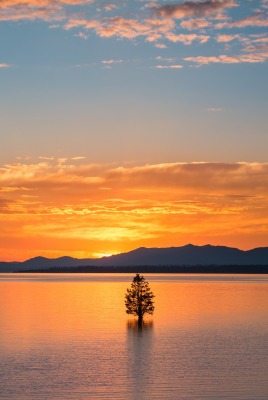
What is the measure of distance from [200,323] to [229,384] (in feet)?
162

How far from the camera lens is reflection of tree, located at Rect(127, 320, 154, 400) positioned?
48.2 meters

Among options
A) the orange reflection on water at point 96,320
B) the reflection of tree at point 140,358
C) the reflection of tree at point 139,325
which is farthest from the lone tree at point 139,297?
the orange reflection on water at point 96,320

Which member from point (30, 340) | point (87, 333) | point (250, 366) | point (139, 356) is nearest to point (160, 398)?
point (250, 366)

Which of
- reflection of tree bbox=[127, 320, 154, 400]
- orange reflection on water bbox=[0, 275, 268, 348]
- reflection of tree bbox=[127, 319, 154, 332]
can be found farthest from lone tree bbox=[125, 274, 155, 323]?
orange reflection on water bbox=[0, 275, 268, 348]

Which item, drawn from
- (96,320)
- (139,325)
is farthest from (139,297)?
(96,320)

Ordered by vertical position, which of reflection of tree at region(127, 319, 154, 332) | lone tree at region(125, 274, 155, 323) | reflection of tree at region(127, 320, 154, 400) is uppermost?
lone tree at region(125, 274, 155, 323)

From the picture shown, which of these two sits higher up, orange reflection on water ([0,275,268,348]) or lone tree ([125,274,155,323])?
lone tree ([125,274,155,323])

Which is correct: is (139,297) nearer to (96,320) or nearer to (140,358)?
(96,320)

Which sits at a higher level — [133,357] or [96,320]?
[96,320]

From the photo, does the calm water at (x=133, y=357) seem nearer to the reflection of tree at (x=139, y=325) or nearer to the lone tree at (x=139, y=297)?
the reflection of tree at (x=139, y=325)

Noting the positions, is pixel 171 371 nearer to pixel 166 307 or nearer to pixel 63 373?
pixel 63 373

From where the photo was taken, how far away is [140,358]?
63.1 meters

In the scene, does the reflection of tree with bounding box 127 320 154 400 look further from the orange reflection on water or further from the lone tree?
the lone tree

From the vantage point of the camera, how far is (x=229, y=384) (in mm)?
49469
